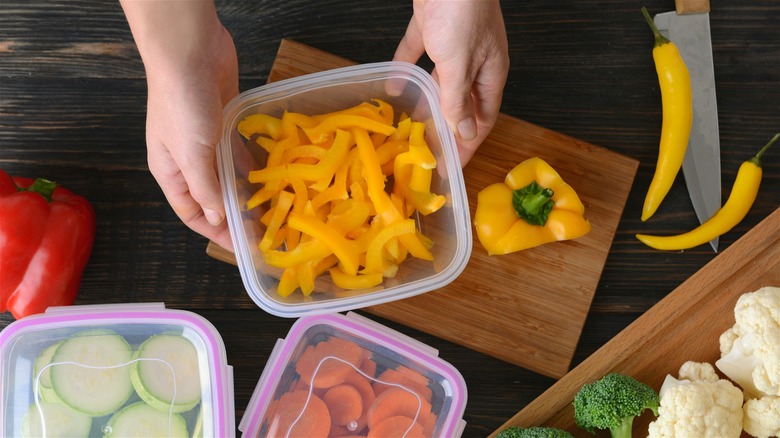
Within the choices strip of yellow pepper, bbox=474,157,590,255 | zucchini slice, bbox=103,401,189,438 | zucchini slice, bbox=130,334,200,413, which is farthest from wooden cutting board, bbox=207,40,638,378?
zucchini slice, bbox=103,401,189,438

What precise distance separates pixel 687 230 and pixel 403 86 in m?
0.70

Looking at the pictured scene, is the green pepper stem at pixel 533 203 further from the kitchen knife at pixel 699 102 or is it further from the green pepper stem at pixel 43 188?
the green pepper stem at pixel 43 188

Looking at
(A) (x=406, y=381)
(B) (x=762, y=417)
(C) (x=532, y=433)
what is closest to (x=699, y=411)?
(B) (x=762, y=417)

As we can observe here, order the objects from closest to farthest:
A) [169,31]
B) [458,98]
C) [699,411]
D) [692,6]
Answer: [169,31] < [458,98] < [699,411] < [692,6]

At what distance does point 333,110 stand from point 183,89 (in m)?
0.39

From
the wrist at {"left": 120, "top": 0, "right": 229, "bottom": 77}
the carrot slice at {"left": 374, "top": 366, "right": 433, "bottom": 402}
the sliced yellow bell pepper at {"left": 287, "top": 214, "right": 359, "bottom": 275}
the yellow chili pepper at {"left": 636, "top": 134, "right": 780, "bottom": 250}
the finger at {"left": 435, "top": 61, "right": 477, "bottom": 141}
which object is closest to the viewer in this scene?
the wrist at {"left": 120, "top": 0, "right": 229, "bottom": 77}

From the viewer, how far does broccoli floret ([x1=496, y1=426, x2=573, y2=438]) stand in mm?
1323

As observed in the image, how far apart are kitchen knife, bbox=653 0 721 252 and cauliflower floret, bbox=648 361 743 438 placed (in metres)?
0.34

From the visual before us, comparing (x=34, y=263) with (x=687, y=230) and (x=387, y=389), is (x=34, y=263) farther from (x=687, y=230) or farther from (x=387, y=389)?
(x=687, y=230)

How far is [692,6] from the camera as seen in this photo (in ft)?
4.94

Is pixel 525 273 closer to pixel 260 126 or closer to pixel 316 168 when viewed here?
pixel 316 168

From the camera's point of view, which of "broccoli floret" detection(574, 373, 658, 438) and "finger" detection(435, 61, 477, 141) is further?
"broccoli floret" detection(574, 373, 658, 438)

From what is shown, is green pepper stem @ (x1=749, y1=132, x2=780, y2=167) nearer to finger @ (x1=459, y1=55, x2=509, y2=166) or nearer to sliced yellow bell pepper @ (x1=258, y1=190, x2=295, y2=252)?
finger @ (x1=459, y1=55, x2=509, y2=166)

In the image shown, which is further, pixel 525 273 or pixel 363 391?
pixel 525 273
